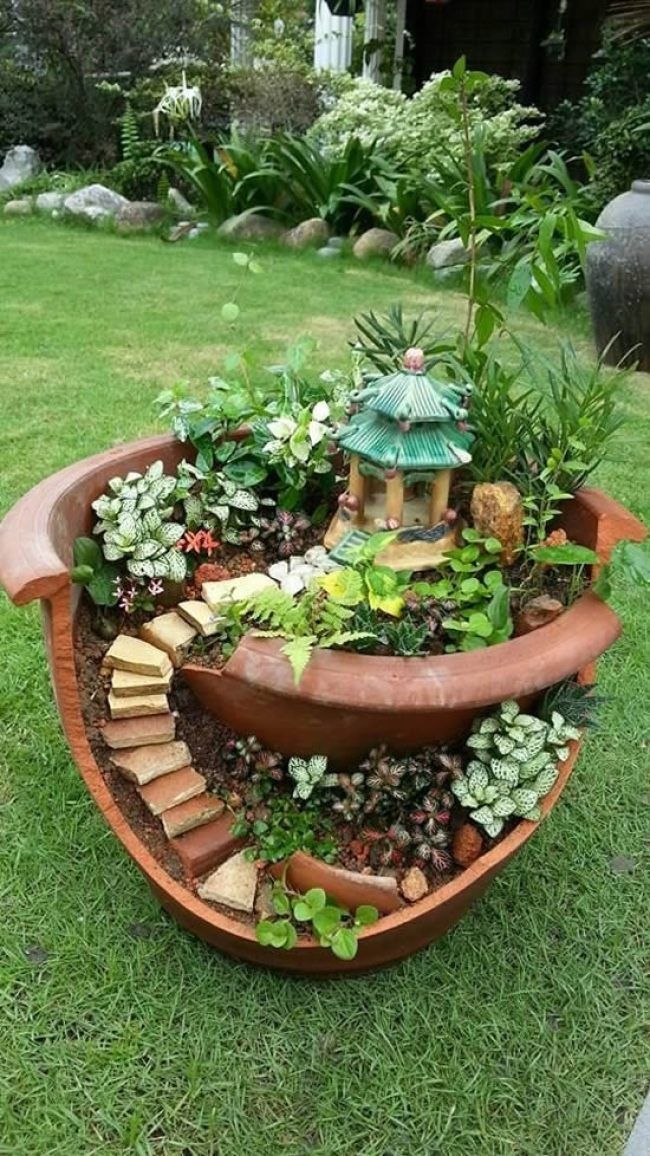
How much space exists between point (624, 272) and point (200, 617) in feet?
12.1

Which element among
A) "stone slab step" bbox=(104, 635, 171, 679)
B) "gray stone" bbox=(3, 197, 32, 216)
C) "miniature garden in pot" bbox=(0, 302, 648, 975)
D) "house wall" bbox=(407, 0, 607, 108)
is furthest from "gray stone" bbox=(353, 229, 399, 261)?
"stone slab step" bbox=(104, 635, 171, 679)

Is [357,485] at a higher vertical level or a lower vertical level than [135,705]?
higher

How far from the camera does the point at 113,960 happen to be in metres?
1.51

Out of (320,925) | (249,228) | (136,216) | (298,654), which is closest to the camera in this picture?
(298,654)

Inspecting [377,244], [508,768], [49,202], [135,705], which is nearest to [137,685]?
[135,705]

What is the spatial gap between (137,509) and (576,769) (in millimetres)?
1104

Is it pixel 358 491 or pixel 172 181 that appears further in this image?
pixel 172 181

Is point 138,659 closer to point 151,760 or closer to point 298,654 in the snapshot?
point 151,760

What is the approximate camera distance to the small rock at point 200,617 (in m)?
1.50

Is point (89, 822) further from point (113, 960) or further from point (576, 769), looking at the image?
point (576, 769)

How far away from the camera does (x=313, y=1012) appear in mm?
1461

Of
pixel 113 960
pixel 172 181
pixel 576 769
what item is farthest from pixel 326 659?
pixel 172 181

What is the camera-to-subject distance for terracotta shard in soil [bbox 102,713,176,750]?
146cm

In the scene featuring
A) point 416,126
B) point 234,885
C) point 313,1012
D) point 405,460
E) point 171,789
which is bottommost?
point 313,1012
